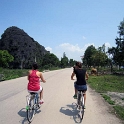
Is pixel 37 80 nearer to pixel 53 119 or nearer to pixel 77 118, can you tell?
pixel 53 119

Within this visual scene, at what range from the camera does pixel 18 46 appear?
96.9 metres

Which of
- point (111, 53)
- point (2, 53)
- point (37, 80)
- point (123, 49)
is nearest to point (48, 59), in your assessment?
point (2, 53)

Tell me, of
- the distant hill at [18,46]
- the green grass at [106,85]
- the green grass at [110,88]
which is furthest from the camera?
the distant hill at [18,46]

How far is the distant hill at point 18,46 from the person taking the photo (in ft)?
312

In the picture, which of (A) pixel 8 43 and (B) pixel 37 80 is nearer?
(B) pixel 37 80

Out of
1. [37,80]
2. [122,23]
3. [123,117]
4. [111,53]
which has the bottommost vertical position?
[123,117]

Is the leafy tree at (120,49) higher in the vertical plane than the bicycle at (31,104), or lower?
higher

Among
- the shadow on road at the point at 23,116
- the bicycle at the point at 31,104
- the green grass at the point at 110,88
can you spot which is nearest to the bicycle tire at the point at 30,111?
the bicycle at the point at 31,104

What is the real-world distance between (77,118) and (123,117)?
1.59 metres

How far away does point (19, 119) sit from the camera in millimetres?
5648

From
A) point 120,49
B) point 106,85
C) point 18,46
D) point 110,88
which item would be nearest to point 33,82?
point 110,88

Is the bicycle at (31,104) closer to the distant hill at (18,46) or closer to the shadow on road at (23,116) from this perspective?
the shadow on road at (23,116)

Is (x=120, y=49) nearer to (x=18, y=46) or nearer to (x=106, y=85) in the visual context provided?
(x=106, y=85)

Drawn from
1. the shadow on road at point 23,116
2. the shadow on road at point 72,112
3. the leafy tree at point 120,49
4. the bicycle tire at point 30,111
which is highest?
the leafy tree at point 120,49
